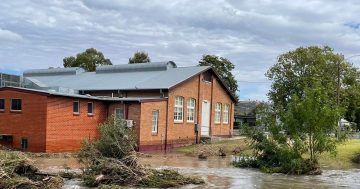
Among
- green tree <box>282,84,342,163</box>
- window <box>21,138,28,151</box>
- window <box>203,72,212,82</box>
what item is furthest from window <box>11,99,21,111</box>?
window <box>203,72,212,82</box>

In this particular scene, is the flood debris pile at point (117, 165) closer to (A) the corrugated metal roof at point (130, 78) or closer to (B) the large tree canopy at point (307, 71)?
(A) the corrugated metal roof at point (130, 78)

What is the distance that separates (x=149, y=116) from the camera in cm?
3709

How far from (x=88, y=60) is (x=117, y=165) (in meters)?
62.4

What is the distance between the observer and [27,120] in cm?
3203

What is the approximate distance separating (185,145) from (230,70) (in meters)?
33.8

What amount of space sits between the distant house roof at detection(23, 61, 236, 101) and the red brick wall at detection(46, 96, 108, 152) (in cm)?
673

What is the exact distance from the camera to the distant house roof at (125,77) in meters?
41.9

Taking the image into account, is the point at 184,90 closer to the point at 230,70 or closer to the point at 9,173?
the point at 9,173

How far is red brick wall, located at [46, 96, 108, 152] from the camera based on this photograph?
31.6 metres

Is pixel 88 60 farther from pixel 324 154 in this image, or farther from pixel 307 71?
pixel 324 154

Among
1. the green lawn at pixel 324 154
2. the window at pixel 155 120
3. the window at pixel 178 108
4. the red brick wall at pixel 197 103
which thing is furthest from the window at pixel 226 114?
the window at pixel 155 120

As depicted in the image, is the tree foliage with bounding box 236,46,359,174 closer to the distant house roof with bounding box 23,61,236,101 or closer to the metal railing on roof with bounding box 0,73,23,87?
the distant house roof with bounding box 23,61,236,101

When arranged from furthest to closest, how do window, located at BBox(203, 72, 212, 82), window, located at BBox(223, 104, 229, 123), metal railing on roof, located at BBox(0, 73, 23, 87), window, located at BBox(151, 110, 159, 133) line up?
1. window, located at BBox(223, 104, 229, 123)
2. window, located at BBox(203, 72, 212, 82)
3. metal railing on roof, located at BBox(0, 73, 23, 87)
4. window, located at BBox(151, 110, 159, 133)

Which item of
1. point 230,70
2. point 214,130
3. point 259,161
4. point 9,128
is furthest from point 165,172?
point 230,70
